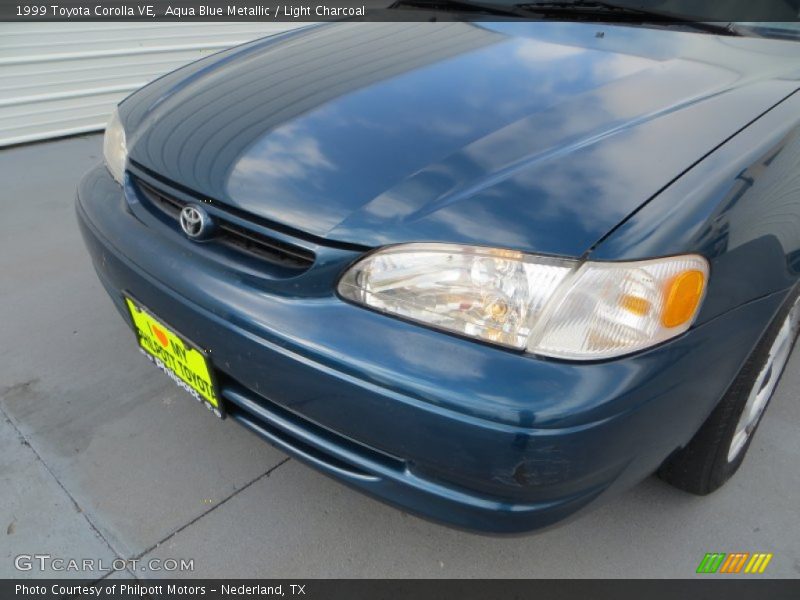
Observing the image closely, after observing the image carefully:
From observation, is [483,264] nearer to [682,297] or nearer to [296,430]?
[682,297]

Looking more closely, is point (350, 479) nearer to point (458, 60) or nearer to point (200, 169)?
point (200, 169)

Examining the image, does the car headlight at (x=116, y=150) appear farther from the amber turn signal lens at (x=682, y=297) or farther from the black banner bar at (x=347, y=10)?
the amber turn signal lens at (x=682, y=297)

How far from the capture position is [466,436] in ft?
3.42

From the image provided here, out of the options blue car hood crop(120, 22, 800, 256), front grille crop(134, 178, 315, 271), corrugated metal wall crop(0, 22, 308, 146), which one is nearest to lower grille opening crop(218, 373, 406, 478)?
front grille crop(134, 178, 315, 271)

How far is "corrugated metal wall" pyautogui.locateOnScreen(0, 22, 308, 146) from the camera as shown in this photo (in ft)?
13.3

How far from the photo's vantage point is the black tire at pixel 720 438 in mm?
1420

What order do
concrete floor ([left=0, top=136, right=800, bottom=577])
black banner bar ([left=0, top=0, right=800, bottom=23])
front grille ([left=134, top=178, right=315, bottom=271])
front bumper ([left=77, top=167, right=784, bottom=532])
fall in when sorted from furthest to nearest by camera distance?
black banner bar ([left=0, top=0, right=800, bottom=23]) < concrete floor ([left=0, top=136, right=800, bottom=577]) < front grille ([left=134, top=178, right=315, bottom=271]) < front bumper ([left=77, top=167, right=784, bottom=532])

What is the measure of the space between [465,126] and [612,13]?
2.92 feet

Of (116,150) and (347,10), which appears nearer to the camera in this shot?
(116,150)

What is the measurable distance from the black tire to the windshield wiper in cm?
86

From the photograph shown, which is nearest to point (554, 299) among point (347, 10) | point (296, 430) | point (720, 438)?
point (296, 430)

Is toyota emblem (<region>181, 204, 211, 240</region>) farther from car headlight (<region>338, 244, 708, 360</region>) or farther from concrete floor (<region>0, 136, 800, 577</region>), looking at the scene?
concrete floor (<region>0, 136, 800, 577</region>)

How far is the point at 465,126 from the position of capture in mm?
1337

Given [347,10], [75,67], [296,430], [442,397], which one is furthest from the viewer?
[75,67]
